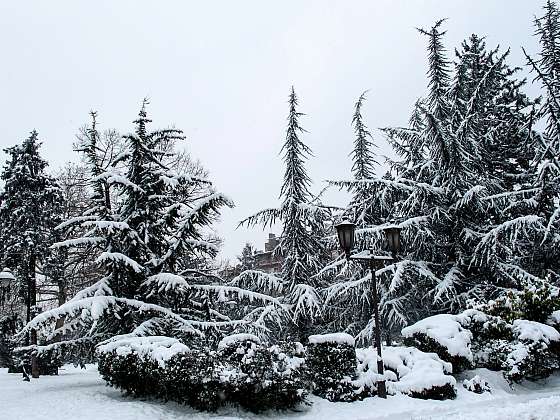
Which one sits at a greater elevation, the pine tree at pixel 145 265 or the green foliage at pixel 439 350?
the pine tree at pixel 145 265

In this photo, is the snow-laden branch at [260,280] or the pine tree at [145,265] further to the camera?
the snow-laden branch at [260,280]

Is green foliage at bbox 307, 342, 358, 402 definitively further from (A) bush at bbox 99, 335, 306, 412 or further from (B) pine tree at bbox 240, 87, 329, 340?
(B) pine tree at bbox 240, 87, 329, 340

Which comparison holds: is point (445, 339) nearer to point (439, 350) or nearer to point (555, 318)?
point (439, 350)

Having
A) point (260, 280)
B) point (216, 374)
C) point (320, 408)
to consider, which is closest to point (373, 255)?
point (320, 408)

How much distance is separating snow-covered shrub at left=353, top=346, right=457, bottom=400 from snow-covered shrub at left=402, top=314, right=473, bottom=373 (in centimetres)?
43

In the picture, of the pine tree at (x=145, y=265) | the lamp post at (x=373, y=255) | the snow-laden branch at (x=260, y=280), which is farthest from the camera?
the snow-laden branch at (x=260, y=280)

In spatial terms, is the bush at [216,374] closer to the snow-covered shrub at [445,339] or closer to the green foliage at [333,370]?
the green foliage at [333,370]

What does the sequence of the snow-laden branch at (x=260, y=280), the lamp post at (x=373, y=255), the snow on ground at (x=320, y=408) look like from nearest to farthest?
the snow on ground at (x=320, y=408) < the lamp post at (x=373, y=255) < the snow-laden branch at (x=260, y=280)

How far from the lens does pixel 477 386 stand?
9602 mm

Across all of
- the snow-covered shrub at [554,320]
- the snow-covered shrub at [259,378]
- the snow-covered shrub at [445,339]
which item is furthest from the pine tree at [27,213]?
the snow-covered shrub at [554,320]

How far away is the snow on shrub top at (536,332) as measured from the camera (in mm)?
10086

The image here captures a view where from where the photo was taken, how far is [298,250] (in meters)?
16.7

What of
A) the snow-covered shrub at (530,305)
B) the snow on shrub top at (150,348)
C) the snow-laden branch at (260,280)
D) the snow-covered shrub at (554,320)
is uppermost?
the snow-laden branch at (260,280)

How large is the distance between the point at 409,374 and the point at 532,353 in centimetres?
286
